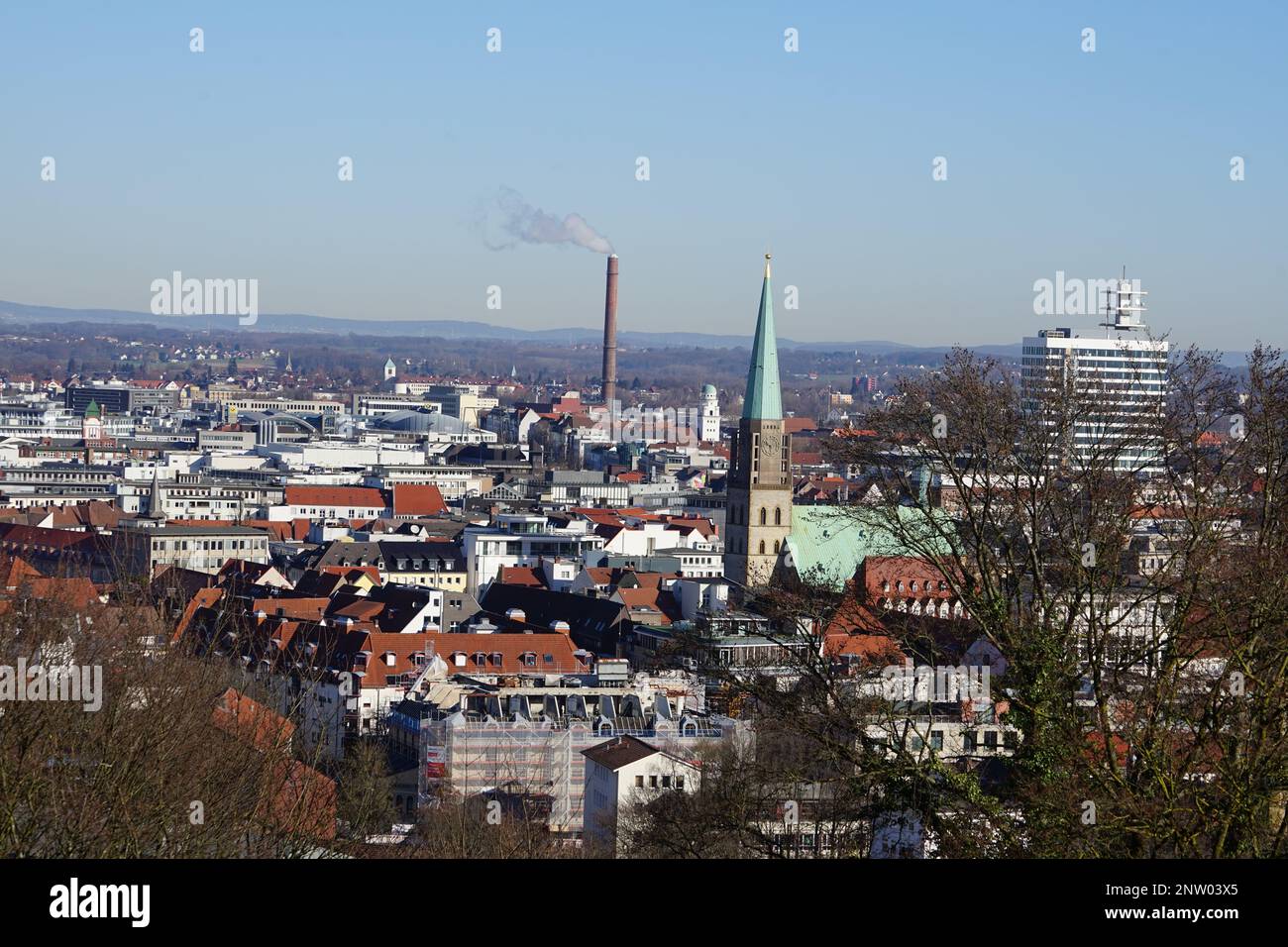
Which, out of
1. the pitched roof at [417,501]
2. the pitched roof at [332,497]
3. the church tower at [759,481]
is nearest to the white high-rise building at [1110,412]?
the church tower at [759,481]

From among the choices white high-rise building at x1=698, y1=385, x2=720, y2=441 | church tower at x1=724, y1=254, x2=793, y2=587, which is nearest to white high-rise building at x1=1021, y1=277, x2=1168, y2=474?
church tower at x1=724, y1=254, x2=793, y2=587

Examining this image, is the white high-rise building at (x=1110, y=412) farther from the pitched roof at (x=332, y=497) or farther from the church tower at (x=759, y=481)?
the pitched roof at (x=332, y=497)

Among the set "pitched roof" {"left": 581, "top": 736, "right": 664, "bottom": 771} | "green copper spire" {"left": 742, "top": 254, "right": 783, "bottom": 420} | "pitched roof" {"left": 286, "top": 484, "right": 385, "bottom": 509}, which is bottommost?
"pitched roof" {"left": 286, "top": 484, "right": 385, "bottom": 509}

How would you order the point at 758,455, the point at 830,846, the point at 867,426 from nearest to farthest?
the point at 867,426 < the point at 830,846 < the point at 758,455

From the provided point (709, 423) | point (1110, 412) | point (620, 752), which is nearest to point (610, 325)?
point (709, 423)

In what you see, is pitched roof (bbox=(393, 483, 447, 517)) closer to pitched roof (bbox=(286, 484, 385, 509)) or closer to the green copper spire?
pitched roof (bbox=(286, 484, 385, 509))
